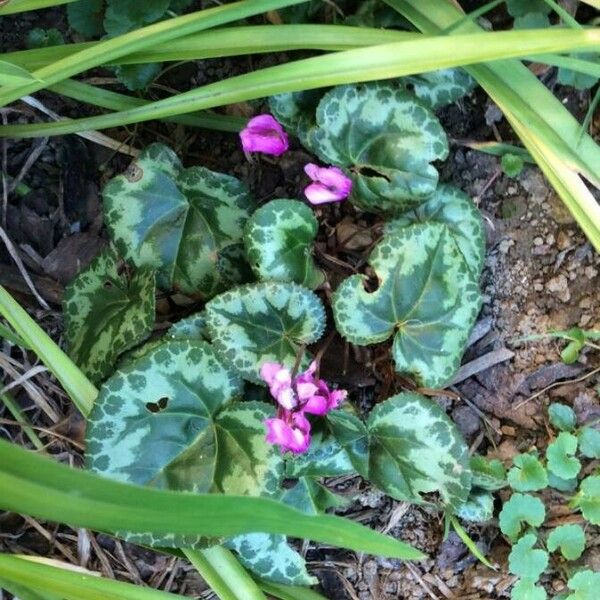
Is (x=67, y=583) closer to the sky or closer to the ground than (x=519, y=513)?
closer to the sky

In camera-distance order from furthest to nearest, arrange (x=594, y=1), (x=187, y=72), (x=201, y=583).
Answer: (x=187, y=72) < (x=201, y=583) < (x=594, y=1)

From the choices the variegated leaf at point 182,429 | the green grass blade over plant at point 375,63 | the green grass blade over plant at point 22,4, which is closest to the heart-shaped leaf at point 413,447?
the variegated leaf at point 182,429

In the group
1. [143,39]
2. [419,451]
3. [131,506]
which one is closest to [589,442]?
[419,451]

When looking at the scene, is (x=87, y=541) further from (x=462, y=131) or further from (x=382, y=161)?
(x=462, y=131)

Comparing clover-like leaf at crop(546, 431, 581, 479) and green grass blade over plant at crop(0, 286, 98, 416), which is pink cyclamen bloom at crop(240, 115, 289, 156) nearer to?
green grass blade over plant at crop(0, 286, 98, 416)

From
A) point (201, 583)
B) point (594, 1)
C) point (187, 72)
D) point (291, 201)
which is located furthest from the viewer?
point (187, 72)

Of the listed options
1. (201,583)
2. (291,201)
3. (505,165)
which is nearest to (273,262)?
(291,201)

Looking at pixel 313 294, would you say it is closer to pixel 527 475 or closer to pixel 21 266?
pixel 527 475

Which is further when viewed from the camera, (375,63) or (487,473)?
(487,473)
